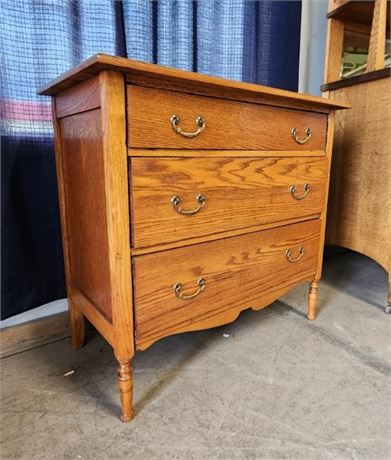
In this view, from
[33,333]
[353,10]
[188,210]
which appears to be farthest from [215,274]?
[353,10]

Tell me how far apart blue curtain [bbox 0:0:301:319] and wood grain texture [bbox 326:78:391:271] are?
69cm

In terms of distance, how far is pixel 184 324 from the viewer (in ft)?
2.91

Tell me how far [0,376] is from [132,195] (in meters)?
0.72

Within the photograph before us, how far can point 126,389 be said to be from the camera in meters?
0.82

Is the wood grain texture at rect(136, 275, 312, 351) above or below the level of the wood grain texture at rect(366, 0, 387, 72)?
below

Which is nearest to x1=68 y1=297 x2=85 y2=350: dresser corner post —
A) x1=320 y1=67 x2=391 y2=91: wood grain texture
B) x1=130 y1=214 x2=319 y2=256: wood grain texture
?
x1=130 y1=214 x2=319 y2=256: wood grain texture

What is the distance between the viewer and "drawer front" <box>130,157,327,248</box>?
2.47 feet

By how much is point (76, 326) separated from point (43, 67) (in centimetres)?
82

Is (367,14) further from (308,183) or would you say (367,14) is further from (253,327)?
(253,327)

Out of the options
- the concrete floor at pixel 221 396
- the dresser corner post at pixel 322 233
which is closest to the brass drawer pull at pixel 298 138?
the dresser corner post at pixel 322 233

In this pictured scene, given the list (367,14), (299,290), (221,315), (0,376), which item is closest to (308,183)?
(221,315)

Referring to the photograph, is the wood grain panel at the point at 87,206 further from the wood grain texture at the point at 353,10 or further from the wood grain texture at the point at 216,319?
the wood grain texture at the point at 353,10

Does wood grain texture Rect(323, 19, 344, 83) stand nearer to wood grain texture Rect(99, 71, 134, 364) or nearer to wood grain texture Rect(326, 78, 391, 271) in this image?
wood grain texture Rect(326, 78, 391, 271)

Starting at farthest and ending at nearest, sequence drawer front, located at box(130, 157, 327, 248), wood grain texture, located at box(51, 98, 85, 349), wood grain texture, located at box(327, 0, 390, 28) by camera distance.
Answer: wood grain texture, located at box(327, 0, 390, 28) → wood grain texture, located at box(51, 98, 85, 349) → drawer front, located at box(130, 157, 327, 248)
